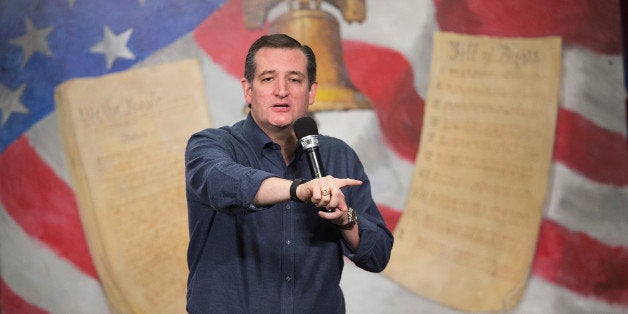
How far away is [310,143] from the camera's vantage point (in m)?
1.37

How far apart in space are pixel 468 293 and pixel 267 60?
1.66 metres

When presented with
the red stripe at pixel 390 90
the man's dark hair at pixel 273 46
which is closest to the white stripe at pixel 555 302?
the red stripe at pixel 390 90

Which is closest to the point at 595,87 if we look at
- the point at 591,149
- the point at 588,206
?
the point at 591,149

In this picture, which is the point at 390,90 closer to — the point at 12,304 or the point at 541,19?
the point at 541,19

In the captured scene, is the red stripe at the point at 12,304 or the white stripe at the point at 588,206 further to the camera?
the red stripe at the point at 12,304

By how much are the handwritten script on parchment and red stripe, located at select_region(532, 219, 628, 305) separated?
0.06 meters

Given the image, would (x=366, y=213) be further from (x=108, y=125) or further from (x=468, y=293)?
(x=108, y=125)

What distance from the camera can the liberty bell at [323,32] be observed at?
9.89ft

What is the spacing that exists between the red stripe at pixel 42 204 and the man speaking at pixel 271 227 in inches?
61.8

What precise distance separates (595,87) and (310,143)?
6.18ft

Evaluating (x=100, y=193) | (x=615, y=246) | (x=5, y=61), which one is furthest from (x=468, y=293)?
(x=5, y=61)

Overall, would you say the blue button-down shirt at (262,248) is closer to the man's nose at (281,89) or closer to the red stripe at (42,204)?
the man's nose at (281,89)

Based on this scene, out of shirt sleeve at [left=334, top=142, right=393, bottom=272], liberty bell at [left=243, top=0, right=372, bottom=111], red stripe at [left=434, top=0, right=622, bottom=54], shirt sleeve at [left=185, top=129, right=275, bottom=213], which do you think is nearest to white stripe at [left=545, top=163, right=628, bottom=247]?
red stripe at [left=434, top=0, right=622, bottom=54]

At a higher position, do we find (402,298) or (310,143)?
(310,143)
